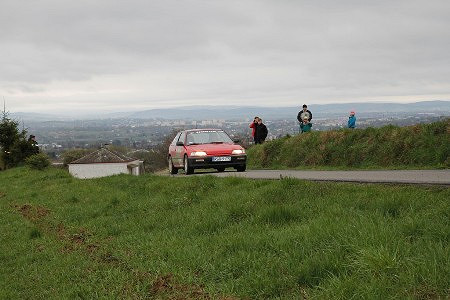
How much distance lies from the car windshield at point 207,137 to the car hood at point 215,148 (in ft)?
1.53

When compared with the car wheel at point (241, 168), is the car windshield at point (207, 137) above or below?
above

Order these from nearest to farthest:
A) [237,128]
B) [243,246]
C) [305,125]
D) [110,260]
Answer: [243,246] → [110,260] → [305,125] → [237,128]

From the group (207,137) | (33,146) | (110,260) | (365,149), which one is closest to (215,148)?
(207,137)

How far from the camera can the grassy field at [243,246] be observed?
5137mm

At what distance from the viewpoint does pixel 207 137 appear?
19422 millimetres

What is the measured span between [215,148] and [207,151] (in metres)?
0.32

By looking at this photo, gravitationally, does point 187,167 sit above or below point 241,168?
above

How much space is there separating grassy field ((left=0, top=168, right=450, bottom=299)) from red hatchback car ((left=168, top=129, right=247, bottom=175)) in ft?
18.4

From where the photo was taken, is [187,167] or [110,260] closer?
[110,260]

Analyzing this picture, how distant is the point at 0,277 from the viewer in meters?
8.02

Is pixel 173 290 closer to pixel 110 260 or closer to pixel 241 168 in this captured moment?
pixel 110 260

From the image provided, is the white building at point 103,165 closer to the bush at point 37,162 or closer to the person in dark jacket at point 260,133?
the bush at point 37,162

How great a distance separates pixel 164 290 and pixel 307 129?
21.5 metres

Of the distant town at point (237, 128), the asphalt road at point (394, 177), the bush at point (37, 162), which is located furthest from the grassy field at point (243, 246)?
the bush at point (37, 162)
